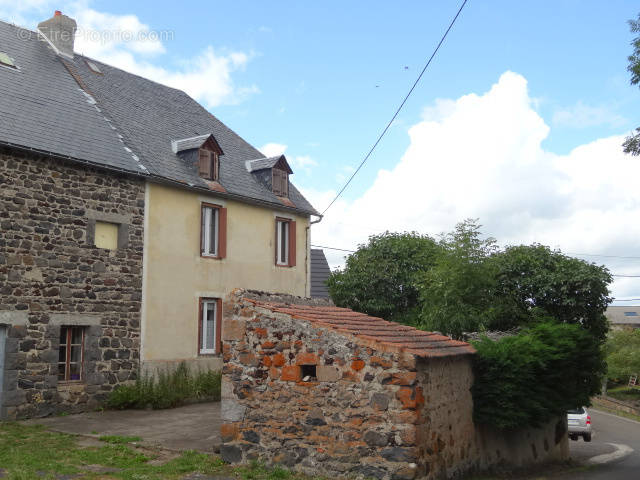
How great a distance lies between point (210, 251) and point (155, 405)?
15.0 ft

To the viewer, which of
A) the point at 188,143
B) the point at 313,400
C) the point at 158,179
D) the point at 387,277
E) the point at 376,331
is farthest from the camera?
the point at 387,277

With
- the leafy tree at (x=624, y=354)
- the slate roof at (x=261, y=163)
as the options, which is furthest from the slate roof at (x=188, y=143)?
the leafy tree at (x=624, y=354)

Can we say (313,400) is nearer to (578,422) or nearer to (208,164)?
(208,164)

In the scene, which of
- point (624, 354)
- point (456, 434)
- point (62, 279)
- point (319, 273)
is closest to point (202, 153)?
point (62, 279)

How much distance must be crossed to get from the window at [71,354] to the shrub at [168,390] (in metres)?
0.99

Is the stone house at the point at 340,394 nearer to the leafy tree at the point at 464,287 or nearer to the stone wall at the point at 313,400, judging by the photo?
the stone wall at the point at 313,400

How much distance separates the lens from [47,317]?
43.9ft

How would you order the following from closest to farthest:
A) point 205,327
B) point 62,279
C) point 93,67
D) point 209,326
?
point 62,279 → point 205,327 → point 209,326 → point 93,67

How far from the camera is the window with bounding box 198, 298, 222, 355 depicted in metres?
17.0

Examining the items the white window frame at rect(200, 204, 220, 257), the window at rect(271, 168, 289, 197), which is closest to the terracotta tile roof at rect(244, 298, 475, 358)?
the white window frame at rect(200, 204, 220, 257)

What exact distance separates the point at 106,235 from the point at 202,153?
408cm

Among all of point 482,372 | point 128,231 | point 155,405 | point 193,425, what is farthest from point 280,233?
point 482,372

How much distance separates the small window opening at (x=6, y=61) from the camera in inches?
603

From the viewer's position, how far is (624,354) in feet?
119
